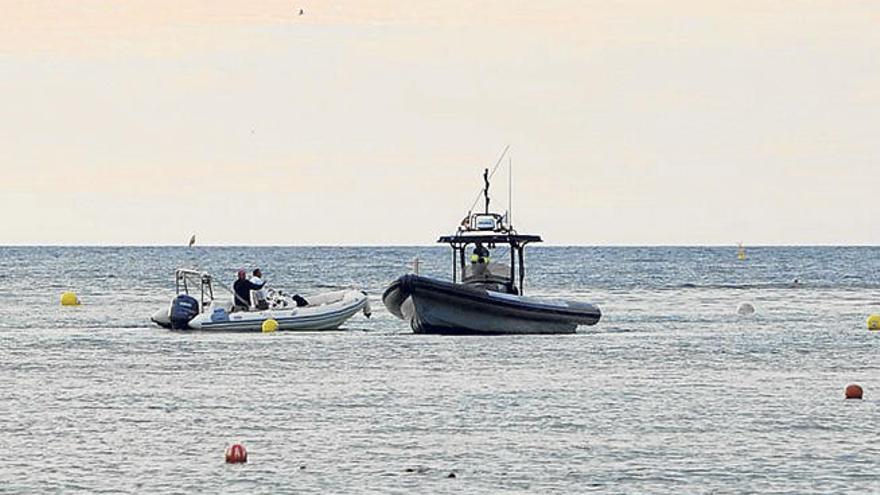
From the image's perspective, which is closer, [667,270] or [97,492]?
[97,492]

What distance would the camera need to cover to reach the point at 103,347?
144 feet

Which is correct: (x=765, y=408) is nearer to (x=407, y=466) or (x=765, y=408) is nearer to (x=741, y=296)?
(x=407, y=466)

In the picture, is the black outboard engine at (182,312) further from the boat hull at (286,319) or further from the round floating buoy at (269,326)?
the round floating buoy at (269,326)

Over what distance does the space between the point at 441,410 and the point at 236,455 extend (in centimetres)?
628

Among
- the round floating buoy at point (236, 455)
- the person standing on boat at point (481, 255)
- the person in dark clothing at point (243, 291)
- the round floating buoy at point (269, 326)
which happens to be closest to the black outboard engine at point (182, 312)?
the person in dark clothing at point (243, 291)

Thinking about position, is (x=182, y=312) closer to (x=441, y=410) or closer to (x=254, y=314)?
(x=254, y=314)

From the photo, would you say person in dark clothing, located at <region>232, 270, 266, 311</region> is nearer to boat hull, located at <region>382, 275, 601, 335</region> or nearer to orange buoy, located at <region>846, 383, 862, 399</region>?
boat hull, located at <region>382, 275, 601, 335</region>

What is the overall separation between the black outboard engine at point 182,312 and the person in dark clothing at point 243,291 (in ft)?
4.19

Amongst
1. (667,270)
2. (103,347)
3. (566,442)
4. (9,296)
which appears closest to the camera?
(566,442)

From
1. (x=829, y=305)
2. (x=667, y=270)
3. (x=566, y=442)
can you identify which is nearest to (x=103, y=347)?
(x=566, y=442)

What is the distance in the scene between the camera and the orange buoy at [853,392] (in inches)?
1166

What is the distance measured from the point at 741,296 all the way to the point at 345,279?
37.5 meters

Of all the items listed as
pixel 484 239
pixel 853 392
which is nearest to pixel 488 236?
pixel 484 239

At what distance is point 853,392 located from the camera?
97.5 ft
